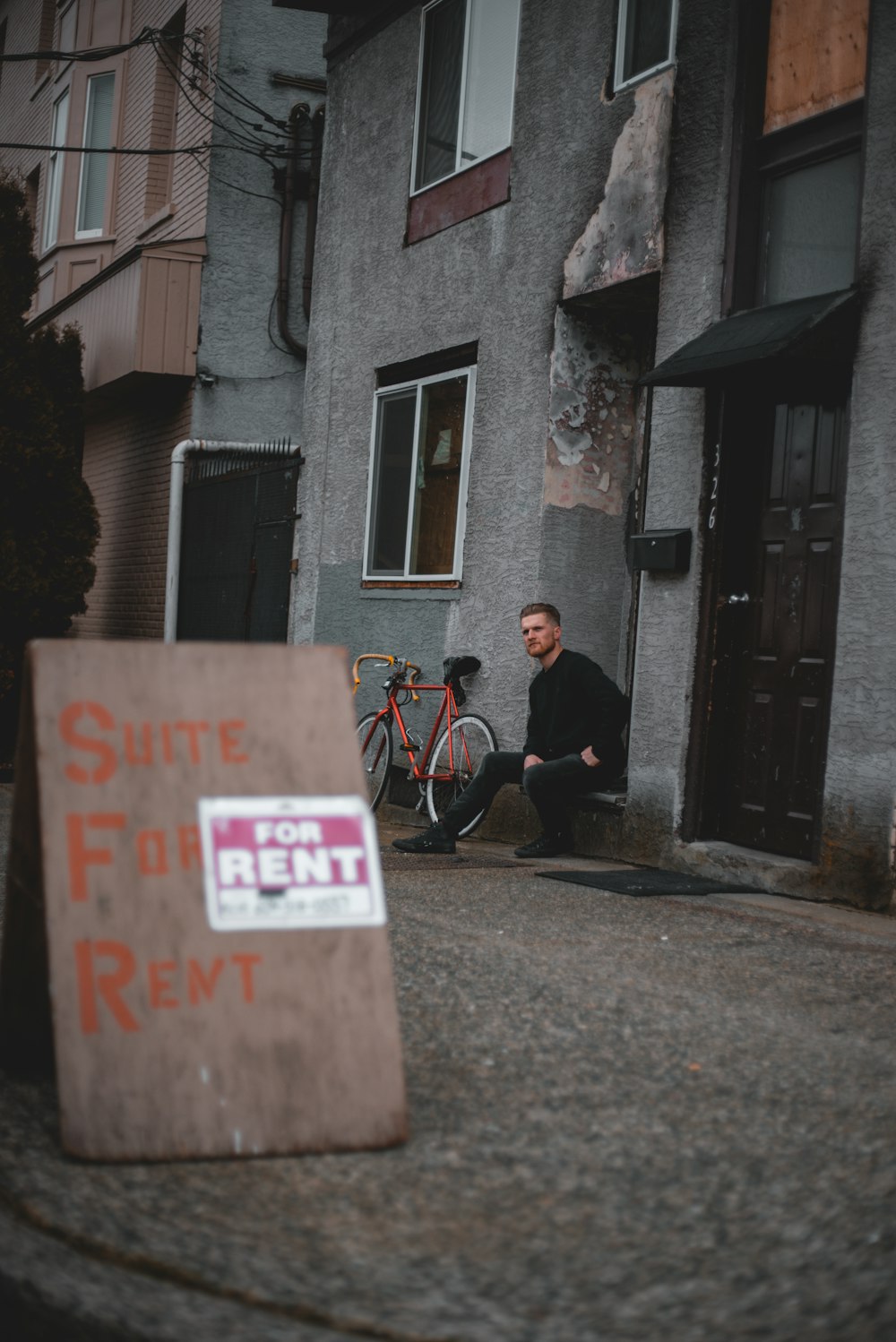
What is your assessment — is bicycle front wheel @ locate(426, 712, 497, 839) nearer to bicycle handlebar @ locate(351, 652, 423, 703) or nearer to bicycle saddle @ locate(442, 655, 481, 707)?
bicycle saddle @ locate(442, 655, 481, 707)

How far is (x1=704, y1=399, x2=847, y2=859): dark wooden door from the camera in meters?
7.12

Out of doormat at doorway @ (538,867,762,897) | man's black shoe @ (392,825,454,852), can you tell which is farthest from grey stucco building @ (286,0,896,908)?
man's black shoe @ (392,825,454,852)

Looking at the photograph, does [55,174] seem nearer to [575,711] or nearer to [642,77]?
[642,77]

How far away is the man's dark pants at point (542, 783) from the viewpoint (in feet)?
26.5

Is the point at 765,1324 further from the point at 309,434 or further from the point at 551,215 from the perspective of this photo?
the point at 309,434

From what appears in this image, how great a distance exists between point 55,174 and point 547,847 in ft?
43.3

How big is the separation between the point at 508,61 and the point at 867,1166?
8.51 metres

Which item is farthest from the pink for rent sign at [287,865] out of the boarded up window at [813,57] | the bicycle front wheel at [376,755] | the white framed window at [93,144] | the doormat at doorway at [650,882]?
the white framed window at [93,144]

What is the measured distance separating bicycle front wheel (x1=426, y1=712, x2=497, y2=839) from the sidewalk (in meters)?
4.70

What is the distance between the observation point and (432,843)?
8258mm

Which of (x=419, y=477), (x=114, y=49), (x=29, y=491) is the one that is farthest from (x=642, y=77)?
(x=114, y=49)

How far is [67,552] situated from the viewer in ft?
43.4

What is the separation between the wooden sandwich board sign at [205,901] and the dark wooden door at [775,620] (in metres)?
4.12

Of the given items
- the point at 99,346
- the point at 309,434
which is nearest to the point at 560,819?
the point at 309,434
